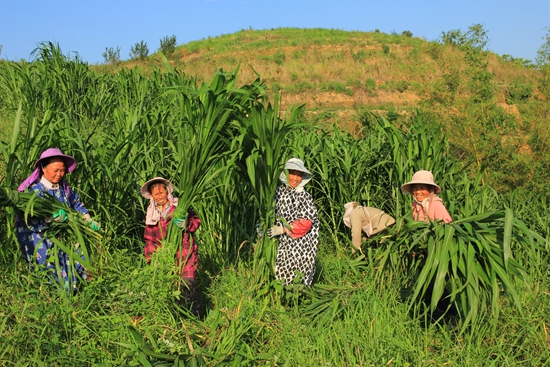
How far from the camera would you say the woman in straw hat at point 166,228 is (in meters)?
3.31

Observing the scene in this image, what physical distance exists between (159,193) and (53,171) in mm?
661

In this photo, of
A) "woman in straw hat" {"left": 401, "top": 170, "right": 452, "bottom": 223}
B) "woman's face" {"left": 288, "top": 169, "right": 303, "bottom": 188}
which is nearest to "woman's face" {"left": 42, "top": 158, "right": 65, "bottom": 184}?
"woman's face" {"left": 288, "top": 169, "right": 303, "bottom": 188}

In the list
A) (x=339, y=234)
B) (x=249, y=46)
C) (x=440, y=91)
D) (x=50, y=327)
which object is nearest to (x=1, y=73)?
(x=339, y=234)

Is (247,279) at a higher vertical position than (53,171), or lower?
lower

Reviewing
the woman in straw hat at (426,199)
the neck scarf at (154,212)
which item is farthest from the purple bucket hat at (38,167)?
the woman in straw hat at (426,199)

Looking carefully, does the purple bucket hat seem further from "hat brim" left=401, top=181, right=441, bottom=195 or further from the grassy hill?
"hat brim" left=401, top=181, right=441, bottom=195

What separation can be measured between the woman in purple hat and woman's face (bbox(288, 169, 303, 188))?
4.29 feet

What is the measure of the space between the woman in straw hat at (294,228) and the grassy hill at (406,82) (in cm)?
54

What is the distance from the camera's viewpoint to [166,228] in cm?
334

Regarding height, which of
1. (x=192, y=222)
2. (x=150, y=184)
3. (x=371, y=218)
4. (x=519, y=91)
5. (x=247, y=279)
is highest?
(x=519, y=91)

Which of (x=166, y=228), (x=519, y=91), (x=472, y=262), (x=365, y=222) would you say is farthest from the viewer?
(x=519, y=91)

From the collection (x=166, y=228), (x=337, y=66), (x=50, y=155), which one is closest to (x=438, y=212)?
(x=166, y=228)

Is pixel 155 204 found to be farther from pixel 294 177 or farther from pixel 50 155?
pixel 294 177

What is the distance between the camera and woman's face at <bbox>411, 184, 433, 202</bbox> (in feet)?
12.1
